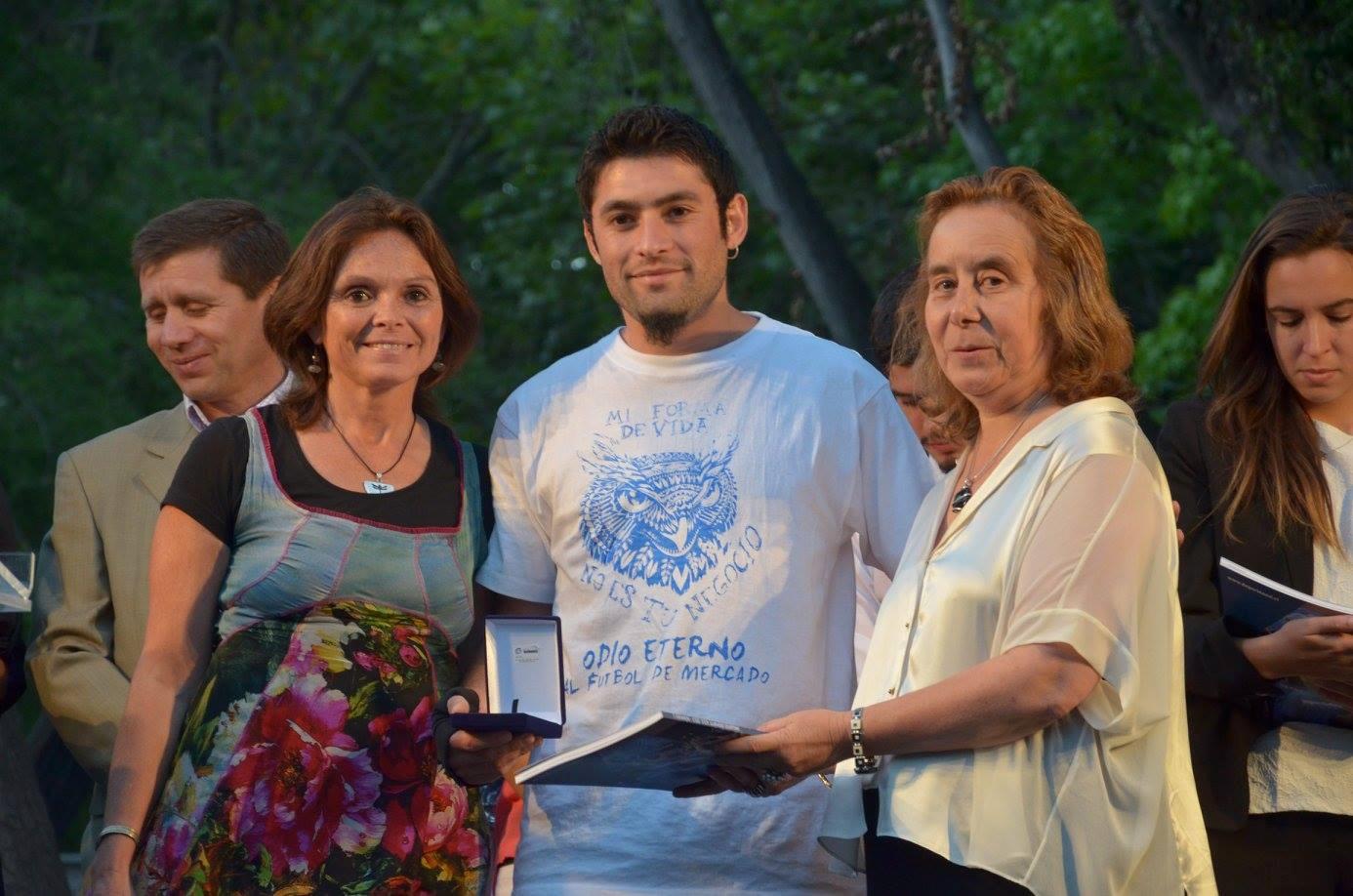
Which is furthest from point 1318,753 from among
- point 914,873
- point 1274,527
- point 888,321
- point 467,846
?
point 467,846

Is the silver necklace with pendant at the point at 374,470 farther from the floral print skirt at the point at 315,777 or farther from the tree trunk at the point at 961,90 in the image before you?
the tree trunk at the point at 961,90

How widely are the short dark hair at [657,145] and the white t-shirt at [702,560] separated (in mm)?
400

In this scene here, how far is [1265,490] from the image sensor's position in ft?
13.9

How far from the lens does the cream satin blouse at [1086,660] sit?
3.31 meters

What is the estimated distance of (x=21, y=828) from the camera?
615 cm

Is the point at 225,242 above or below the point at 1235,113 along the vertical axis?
below

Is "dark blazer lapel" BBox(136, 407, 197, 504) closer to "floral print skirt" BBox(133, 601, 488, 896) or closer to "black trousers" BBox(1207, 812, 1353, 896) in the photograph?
"floral print skirt" BBox(133, 601, 488, 896)

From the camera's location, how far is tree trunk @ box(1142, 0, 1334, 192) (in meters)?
8.20

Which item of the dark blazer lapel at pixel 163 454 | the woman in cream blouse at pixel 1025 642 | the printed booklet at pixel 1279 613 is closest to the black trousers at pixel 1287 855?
the printed booklet at pixel 1279 613

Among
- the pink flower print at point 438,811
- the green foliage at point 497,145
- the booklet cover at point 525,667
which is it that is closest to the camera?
the booklet cover at point 525,667

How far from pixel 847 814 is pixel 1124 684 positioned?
2.10 ft

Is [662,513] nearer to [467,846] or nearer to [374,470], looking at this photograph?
[374,470]

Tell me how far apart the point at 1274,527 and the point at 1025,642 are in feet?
3.64

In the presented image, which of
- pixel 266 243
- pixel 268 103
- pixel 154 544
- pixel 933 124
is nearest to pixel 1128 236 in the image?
pixel 933 124
